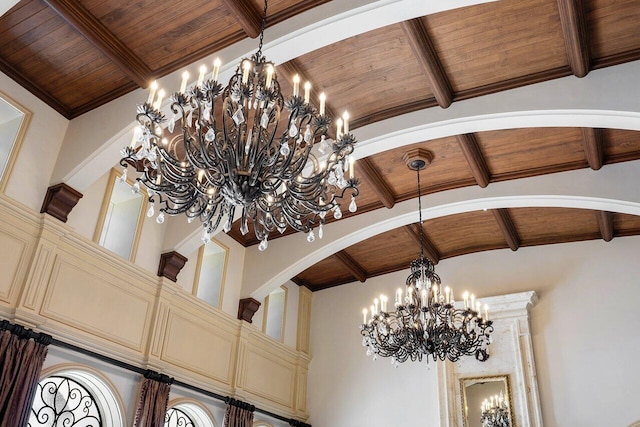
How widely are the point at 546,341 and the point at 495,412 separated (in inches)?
53.2

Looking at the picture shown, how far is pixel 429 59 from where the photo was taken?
5535mm

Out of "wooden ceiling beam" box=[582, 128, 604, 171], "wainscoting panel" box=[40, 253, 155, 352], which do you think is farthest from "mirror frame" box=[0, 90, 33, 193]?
"wooden ceiling beam" box=[582, 128, 604, 171]

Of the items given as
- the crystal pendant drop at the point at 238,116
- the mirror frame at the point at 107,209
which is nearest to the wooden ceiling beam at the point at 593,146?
the crystal pendant drop at the point at 238,116

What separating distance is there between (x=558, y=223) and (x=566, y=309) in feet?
4.40

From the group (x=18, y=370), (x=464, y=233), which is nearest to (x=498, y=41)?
(x=464, y=233)

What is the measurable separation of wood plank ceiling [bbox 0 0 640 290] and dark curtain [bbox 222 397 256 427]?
12.6 feet

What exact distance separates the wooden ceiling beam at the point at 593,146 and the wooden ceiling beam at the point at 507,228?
64.8 inches

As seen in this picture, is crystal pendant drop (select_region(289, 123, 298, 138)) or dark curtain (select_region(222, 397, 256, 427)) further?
dark curtain (select_region(222, 397, 256, 427))

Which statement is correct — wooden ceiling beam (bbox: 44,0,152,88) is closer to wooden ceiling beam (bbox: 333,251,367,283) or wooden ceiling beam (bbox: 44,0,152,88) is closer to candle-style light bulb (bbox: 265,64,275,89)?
candle-style light bulb (bbox: 265,64,275,89)

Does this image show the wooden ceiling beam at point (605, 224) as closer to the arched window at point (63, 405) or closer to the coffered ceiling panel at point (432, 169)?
the coffered ceiling panel at point (432, 169)

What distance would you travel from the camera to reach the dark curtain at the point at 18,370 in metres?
5.10

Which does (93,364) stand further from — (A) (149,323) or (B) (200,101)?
(B) (200,101)

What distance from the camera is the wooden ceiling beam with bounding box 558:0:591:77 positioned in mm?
4910

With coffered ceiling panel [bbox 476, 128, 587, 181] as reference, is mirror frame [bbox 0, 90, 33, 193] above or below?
below
